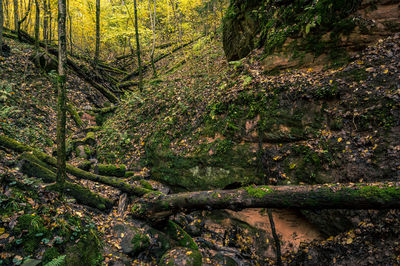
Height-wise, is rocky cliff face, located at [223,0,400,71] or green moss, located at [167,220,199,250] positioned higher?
rocky cliff face, located at [223,0,400,71]

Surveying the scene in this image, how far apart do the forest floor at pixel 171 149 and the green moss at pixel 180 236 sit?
0.39 m

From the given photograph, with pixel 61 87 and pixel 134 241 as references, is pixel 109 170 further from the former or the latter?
A: pixel 61 87

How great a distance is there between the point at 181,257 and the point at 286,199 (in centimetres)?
269

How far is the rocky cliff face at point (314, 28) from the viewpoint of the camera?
576 centimetres

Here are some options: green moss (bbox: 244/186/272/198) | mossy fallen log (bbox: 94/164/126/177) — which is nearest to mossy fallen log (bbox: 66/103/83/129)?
mossy fallen log (bbox: 94/164/126/177)

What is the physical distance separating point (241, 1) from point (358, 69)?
6.18m

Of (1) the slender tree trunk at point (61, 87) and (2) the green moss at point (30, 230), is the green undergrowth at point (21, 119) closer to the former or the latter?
(1) the slender tree trunk at point (61, 87)

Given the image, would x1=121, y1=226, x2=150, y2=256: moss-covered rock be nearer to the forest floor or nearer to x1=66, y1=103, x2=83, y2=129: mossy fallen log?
the forest floor

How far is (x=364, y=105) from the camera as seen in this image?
4949 millimetres

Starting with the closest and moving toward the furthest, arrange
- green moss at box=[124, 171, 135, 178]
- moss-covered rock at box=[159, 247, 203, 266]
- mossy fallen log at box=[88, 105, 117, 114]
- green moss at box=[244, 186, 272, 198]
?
green moss at box=[244, 186, 272, 198], moss-covered rock at box=[159, 247, 203, 266], green moss at box=[124, 171, 135, 178], mossy fallen log at box=[88, 105, 117, 114]

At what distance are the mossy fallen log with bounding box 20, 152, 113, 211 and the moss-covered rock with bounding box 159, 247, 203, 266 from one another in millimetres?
2292

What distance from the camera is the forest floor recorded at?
11.6ft

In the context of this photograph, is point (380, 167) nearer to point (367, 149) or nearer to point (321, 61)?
point (367, 149)

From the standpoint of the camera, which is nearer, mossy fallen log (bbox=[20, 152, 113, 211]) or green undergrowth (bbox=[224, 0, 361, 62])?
mossy fallen log (bbox=[20, 152, 113, 211])
